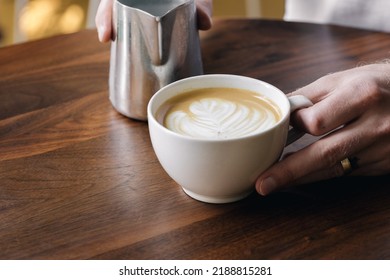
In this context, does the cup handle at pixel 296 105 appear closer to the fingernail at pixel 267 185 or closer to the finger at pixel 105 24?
the fingernail at pixel 267 185

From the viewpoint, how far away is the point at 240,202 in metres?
0.69

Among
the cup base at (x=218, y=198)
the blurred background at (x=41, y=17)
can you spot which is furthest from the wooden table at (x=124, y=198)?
the blurred background at (x=41, y=17)

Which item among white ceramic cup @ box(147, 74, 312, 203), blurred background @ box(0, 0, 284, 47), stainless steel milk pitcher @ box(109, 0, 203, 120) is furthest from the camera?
blurred background @ box(0, 0, 284, 47)

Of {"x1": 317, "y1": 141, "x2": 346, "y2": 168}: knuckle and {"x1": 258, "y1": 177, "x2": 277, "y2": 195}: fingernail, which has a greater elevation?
{"x1": 317, "y1": 141, "x2": 346, "y2": 168}: knuckle

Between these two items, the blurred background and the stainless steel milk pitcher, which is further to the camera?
the blurred background

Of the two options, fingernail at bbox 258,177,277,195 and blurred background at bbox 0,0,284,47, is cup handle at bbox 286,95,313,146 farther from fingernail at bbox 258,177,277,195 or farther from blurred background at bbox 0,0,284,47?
blurred background at bbox 0,0,284,47

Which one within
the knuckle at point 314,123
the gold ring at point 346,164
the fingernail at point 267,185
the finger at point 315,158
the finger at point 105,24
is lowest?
the gold ring at point 346,164

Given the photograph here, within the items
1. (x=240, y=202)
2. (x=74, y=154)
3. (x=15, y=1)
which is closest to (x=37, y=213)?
(x=74, y=154)

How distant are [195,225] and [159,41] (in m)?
0.27

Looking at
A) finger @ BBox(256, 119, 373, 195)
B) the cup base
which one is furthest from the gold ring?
the cup base

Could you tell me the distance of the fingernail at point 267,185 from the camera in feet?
2.17

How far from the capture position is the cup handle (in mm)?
685

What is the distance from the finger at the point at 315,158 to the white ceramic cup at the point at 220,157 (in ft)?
0.04

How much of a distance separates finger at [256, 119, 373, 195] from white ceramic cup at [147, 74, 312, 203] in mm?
13
